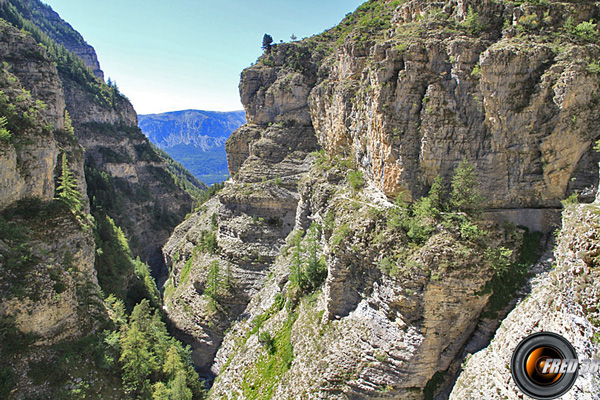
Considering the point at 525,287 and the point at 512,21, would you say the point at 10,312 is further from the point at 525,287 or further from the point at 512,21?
the point at 512,21

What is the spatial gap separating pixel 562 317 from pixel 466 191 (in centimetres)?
919

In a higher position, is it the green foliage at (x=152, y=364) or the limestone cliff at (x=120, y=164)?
the limestone cliff at (x=120, y=164)

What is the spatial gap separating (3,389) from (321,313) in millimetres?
23092

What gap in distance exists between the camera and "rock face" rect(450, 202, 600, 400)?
12.1 metres

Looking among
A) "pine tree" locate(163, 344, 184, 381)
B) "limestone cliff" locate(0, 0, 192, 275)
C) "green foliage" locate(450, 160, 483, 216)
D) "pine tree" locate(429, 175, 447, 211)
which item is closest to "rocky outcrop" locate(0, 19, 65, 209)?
"pine tree" locate(163, 344, 184, 381)

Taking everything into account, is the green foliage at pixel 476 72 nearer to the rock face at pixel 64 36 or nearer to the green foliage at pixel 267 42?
the green foliage at pixel 267 42

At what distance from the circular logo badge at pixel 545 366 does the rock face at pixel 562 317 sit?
0.28m

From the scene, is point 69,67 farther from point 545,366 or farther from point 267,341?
point 545,366

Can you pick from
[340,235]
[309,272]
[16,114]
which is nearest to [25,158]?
[16,114]

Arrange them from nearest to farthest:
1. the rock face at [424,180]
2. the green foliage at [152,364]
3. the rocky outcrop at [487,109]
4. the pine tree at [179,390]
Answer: the rocky outcrop at [487,109]
the rock face at [424,180]
the green foliage at [152,364]
the pine tree at [179,390]

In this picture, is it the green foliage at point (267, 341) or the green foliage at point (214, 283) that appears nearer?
the green foliage at point (267, 341)

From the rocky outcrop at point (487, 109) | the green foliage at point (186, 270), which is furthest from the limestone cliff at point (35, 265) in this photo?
the rocky outcrop at point (487, 109)

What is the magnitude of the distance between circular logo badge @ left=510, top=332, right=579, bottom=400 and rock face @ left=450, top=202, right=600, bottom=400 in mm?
279

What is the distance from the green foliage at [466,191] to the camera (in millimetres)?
20812
